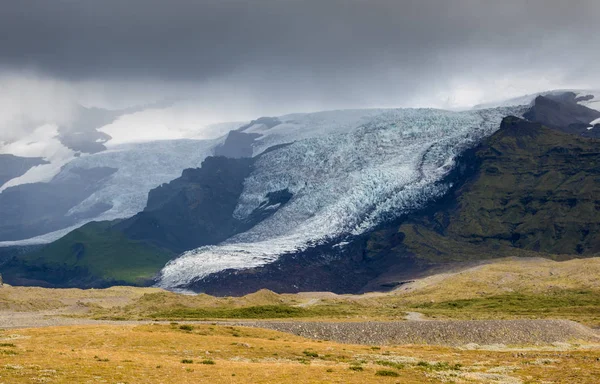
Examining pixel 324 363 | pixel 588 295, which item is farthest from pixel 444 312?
pixel 324 363

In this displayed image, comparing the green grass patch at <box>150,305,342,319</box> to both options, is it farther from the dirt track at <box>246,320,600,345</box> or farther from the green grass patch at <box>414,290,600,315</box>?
the green grass patch at <box>414,290,600,315</box>

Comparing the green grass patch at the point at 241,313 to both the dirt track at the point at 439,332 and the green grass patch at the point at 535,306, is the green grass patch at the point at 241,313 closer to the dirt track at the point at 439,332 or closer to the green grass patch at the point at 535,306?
the dirt track at the point at 439,332

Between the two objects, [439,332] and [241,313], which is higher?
[439,332]

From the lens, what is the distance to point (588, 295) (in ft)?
654

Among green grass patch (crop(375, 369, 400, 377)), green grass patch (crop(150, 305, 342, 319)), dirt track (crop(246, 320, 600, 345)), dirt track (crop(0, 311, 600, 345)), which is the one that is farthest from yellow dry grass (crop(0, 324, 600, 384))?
green grass patch (crop(150, 305, 342, 319))

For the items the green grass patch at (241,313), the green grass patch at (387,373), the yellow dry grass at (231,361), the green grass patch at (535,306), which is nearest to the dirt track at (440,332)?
the yellow dry grass at (231,361)

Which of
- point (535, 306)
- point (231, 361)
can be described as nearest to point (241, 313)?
point (535, 306)

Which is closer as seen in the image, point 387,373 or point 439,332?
point 387,373

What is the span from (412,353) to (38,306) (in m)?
125

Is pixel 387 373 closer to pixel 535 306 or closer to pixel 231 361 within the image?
pixel 231 361

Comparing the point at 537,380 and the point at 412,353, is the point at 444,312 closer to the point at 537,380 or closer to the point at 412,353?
the point at 412,353

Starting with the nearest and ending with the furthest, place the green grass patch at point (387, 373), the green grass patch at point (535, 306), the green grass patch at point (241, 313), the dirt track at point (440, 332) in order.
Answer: the green grass patch at point (387, 373) < the dirt track at point (440, 332) < the green grass patch at point (241, 313) < the green grass patch at point (535, 306)

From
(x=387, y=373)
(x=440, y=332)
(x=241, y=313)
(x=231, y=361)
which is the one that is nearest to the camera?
(x=387, y=373)

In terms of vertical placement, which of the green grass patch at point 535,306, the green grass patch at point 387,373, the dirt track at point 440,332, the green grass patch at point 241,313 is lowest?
the green grass patch at point 535,306
